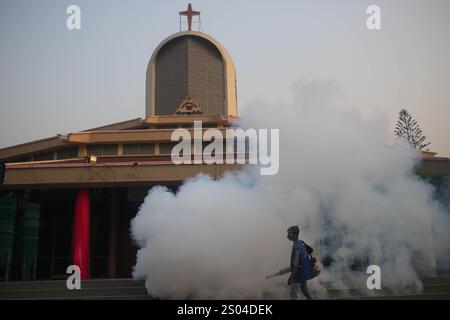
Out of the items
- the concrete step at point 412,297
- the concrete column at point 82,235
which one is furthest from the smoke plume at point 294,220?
the concrete column at point 82,235

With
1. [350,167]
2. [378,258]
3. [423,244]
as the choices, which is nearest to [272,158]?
[350,167]

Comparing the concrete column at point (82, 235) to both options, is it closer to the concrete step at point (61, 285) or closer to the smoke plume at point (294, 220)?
the concrete step at point (61, 285)

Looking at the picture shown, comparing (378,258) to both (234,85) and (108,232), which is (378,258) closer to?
(108,232)

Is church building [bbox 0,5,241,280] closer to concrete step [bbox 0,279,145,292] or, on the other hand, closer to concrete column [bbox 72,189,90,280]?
concrete column [bbox 72,189,90,280]

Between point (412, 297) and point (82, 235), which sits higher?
point (82, 235)

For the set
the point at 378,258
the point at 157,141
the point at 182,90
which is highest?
the point at 182,90

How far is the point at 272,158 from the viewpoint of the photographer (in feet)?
67.2

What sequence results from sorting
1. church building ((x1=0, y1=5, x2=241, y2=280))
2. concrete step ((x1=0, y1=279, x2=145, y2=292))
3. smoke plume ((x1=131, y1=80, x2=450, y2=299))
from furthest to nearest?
church building ((x1=0, y1=5, x2=241, y2=280)) → concrete step ((x1=0, y1=279, x2=145, y2=292)) → smoke plume ((x1=131, y1=80, x2=450, y2=299))

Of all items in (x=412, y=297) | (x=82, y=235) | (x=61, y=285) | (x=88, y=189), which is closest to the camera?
(x=412, y=297)

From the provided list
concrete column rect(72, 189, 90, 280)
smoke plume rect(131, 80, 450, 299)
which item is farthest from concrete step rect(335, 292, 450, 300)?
concrete column rect(72, 189, 90, 280)

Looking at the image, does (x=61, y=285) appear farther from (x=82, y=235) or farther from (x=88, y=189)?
(x=88, y=189)

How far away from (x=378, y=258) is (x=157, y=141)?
17.8 m

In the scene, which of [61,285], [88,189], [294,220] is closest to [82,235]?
[88,189]

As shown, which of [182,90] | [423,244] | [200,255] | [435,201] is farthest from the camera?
[182,90]
